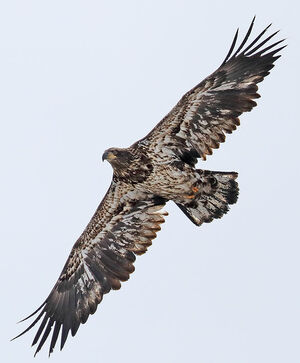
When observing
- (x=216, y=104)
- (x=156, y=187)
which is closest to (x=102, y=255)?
(x=156, y=187)

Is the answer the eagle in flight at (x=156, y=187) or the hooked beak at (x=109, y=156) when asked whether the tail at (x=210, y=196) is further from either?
the hooked beak at (x=109, y=156)

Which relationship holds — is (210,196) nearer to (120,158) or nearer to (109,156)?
(120,158)

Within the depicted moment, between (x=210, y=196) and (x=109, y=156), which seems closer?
(x=109, y=156)

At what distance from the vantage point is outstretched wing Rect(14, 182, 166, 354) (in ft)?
61.5

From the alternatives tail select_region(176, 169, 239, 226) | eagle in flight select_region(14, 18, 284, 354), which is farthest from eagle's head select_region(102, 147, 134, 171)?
tail select_region(176, 169, 239, 226)

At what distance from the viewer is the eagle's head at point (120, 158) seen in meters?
18.2

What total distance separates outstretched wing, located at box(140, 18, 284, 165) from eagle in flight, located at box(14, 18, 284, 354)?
0.02 metres

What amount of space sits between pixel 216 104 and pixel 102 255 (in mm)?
3842

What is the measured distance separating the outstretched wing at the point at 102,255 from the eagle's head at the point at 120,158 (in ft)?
1.77

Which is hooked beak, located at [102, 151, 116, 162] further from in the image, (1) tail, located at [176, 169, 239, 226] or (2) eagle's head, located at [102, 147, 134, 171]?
(1) tail, located at [176, 169, 239, 226]

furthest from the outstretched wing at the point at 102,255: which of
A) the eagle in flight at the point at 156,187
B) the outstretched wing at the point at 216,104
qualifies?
the outstretched wing at the point at 216,104

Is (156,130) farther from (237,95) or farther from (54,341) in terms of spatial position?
(54,341)

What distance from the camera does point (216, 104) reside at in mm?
17719

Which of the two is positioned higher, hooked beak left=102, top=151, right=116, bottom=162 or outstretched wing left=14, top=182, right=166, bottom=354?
hooked beak left=102, top=151, right=116, bottom=162
